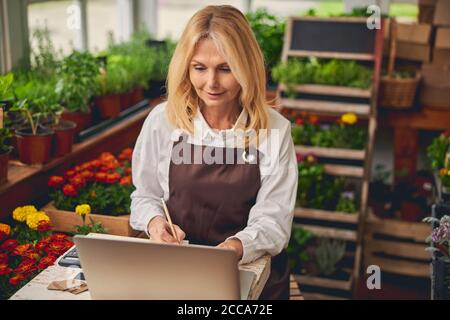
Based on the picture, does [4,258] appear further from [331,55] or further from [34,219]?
[331,55]

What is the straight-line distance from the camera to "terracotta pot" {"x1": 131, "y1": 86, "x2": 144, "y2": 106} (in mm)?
4059

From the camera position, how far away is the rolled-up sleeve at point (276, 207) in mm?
2061

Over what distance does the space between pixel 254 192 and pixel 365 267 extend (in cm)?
219

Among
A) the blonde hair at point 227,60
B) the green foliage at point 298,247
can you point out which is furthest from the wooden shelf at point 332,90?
the blonde hair at point 227,60

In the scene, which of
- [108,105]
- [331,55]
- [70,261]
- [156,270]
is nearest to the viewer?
[156,270]

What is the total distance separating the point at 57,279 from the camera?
5.89 feet

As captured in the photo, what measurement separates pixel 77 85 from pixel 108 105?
1.37ft

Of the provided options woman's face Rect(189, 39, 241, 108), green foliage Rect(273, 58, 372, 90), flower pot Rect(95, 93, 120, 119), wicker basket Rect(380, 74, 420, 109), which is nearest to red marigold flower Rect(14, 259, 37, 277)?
woman's face Rect(189, 39, 241, 108)

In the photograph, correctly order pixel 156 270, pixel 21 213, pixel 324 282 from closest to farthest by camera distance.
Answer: pixel 156 270, pixel 21 213, pixel 324 282

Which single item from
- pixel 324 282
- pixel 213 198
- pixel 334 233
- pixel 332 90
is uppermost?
pixel 332 90

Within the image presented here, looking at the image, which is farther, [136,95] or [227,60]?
[136,95]

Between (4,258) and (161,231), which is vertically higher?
(161,231)

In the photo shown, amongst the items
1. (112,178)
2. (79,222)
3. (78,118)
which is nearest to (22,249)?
(79,222)
